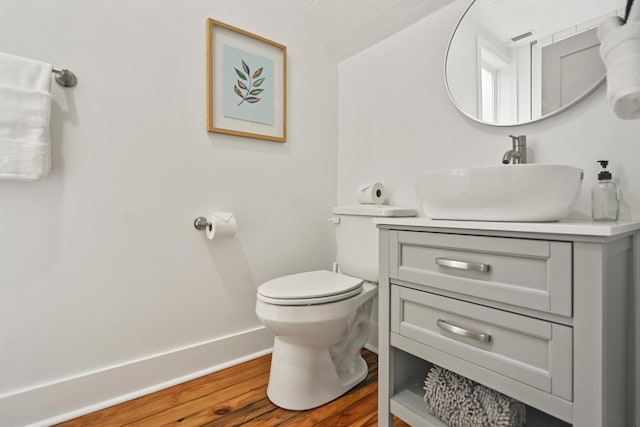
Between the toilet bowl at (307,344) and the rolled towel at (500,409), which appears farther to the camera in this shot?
the toilet bowl at (307,344)

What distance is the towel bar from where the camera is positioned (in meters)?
1.20

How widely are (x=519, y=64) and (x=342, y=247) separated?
107 centimetres

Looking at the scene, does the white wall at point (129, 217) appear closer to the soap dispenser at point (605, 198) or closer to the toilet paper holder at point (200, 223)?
the toilet paper holder at point (200, 223)

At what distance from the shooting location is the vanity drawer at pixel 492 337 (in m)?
0.74

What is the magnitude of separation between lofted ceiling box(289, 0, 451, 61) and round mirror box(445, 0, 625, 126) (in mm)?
267

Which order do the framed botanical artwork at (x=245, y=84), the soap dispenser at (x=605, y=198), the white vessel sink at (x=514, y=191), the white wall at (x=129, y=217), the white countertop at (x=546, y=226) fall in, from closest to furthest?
1. the white countertop at (x=546, y=226)
2. the white vessel sink at (x=514, y=191)
3. the soap dispenser at (x=605, y=198)
4. the white wall at (x=129, y=217)
5. the framed botanical artwork at (x=245, y=84)

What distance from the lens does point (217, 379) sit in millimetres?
1496

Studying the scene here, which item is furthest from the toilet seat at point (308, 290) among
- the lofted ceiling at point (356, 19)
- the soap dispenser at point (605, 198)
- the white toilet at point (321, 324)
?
the lofted ceiling at point (356, 19)

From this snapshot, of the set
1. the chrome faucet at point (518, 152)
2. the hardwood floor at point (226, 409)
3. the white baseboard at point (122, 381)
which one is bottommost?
the hardwood floor at point (226, 409)

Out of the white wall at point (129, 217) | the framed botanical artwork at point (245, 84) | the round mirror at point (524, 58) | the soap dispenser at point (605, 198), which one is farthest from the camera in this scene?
the framed botanical artwork at point (245, 84)

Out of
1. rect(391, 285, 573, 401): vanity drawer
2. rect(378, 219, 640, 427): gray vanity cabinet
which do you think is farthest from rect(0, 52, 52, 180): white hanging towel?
rect(391, 285, 573, 401): vanity drawer

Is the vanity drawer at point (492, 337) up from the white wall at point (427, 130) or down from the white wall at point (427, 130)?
down

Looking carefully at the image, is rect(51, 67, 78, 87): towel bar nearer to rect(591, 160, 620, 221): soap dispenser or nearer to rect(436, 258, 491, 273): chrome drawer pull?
rect(436, 258, 491, 273): chrome drawer pull

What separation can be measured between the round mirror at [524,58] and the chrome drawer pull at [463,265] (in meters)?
0.67
